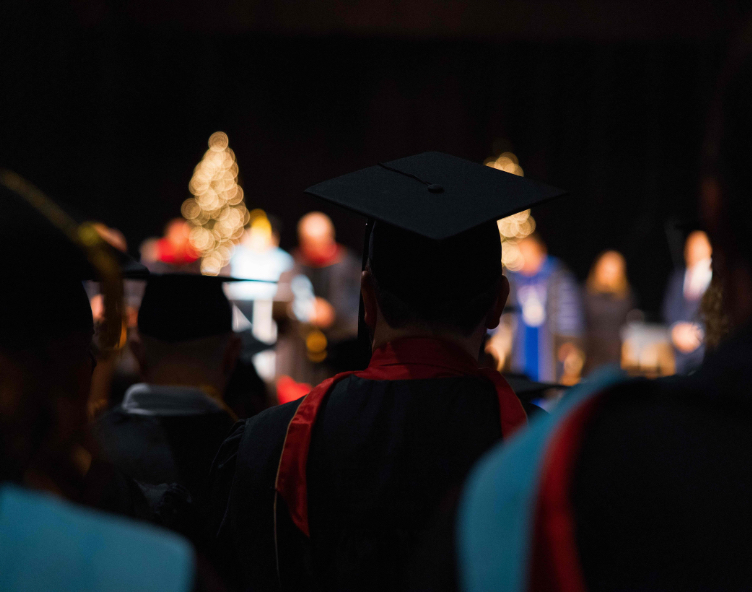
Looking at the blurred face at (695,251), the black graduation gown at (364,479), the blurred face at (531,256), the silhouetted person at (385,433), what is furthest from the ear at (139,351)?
the blurred face at (531,256)

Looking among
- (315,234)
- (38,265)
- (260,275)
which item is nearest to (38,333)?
(38,265)

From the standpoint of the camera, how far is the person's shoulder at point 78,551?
1.85 ft

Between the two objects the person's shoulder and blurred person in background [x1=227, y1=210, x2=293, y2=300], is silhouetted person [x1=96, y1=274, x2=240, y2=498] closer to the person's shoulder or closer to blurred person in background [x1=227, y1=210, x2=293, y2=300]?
the person's shoulder

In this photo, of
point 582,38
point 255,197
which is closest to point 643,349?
point 582,38

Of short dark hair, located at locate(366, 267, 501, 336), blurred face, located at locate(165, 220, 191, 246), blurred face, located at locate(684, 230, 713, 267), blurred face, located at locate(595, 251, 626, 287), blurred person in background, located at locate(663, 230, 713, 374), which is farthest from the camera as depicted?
blurred face, located at locate(595, 251, 626, 287)

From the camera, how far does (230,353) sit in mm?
2160

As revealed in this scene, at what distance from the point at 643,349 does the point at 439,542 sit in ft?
27.6

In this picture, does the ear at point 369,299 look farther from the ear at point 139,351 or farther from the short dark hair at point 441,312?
the ear at point 139,351

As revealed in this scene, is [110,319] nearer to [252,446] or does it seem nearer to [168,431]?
[252,446]

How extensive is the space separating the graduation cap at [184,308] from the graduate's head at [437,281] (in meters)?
0.77

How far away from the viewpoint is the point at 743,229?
1.93 ft

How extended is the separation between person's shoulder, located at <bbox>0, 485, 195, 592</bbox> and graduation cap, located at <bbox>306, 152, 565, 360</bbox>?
2.60 ft

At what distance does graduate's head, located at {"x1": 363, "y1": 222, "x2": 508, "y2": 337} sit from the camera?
1300 millimetres

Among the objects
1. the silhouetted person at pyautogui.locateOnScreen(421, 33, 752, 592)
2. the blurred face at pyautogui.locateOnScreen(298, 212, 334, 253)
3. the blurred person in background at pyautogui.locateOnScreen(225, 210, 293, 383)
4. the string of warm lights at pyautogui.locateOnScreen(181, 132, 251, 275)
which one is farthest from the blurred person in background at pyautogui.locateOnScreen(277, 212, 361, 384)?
the silhouetted person at pyautogui.locateOnScreen(421, 33, 752, 592)
